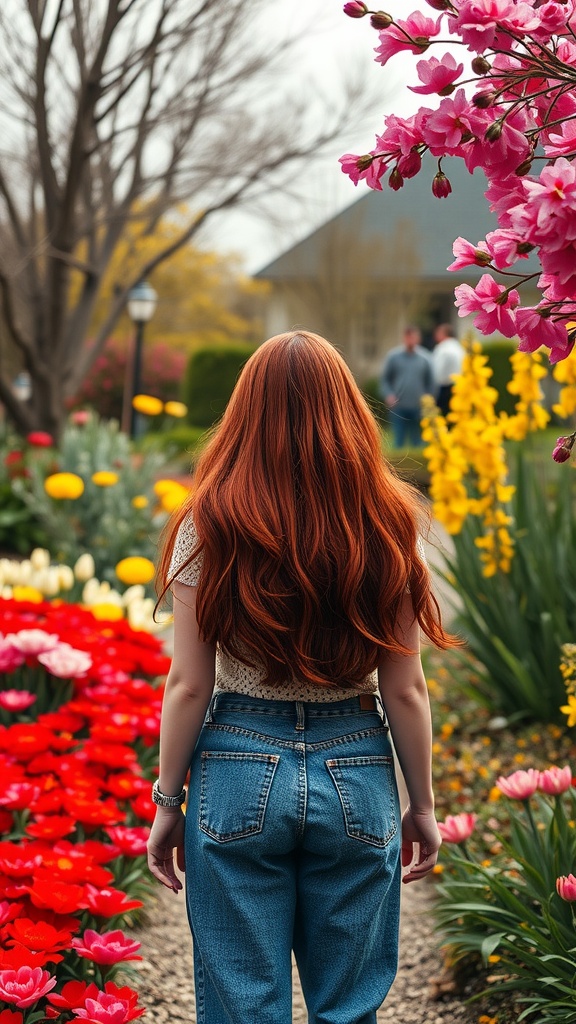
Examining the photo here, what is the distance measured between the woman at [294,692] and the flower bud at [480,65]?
59cm

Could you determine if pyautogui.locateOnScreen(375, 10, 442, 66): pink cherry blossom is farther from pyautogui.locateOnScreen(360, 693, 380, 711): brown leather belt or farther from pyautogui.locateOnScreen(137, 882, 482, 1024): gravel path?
pyautogui.locateOnScreen(137, 882, 482, 1024): gravel path

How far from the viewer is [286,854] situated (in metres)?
1.87

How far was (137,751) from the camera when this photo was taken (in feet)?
11.2

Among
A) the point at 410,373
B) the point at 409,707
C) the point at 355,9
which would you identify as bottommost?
the point at 409,707

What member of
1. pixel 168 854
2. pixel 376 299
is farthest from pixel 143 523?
pixel 376 299

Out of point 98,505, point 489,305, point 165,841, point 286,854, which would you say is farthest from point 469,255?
point 98,505

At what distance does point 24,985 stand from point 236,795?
1.62 feet

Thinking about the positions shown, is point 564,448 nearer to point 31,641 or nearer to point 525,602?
point 31,641

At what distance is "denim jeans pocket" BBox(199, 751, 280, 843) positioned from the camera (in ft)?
5.85

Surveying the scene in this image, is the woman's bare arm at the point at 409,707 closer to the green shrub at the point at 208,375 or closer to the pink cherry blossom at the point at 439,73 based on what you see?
the pink cherry blossom at the point at 439,73

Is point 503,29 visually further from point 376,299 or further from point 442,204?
point 442,204

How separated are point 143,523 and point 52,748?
12.8 ft

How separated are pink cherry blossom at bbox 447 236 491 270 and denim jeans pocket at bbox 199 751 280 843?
2.84 feet

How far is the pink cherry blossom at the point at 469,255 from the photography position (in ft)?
5.04
